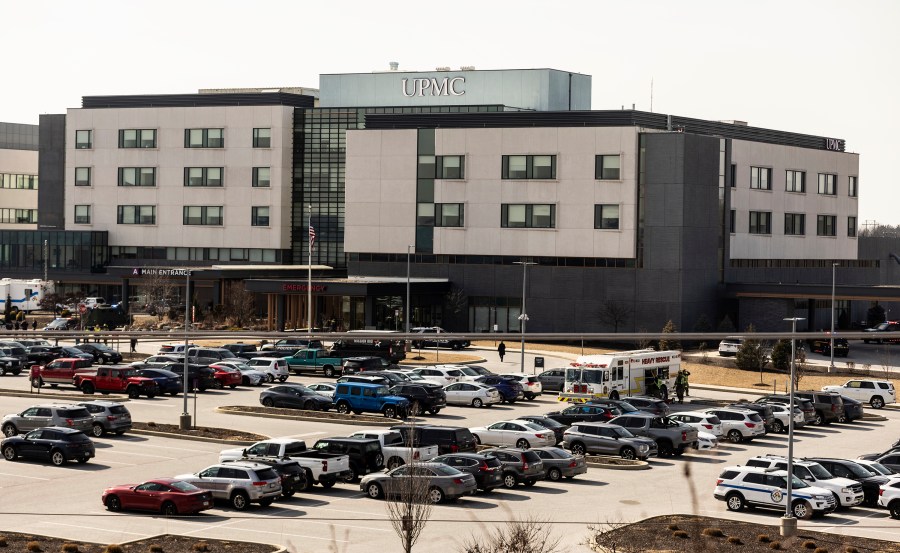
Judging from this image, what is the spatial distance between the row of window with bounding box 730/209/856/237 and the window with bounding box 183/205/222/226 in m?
48.1

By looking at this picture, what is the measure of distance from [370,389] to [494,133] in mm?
47701

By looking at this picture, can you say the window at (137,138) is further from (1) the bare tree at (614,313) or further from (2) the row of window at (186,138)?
(1) the bare tree at (614,313)

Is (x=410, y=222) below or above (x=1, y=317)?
above

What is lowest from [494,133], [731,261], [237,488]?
[237,488]

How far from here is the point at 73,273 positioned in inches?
4958

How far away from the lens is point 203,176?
401ft

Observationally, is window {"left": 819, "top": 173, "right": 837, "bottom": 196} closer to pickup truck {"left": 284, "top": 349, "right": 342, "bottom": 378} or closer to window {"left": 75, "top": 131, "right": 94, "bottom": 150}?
pickup truck {"left": 284, "top": 349, "right": 342, "bottom": 378}

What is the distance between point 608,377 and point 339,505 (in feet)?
93.4

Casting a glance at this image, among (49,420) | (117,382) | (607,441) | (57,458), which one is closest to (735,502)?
(607,441)

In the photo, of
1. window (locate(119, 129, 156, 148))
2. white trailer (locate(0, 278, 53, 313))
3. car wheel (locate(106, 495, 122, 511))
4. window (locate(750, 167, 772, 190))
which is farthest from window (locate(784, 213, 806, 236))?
car wheel (locate(106, 495, 122, 511))

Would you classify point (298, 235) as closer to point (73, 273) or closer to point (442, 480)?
point (73, 273)

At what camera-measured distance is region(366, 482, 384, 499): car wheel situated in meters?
39.6

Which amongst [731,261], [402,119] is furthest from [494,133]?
[731,261]

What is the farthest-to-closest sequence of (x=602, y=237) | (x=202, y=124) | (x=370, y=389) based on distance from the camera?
(x=202, y=124) → (x=602, y=237) → (x=370, y=389)
